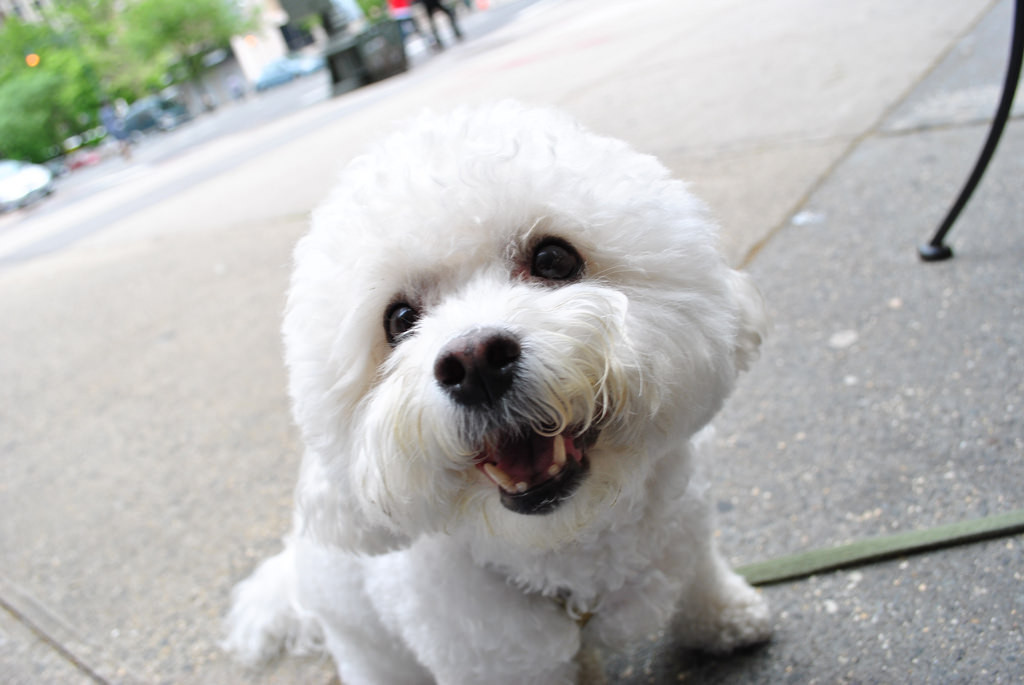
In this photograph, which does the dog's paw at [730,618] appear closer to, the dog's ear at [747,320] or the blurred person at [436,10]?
the dog's ear at [747,320]

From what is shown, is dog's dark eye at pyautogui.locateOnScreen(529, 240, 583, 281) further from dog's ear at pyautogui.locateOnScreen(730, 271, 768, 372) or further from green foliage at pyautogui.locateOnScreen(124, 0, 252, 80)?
green foliage at pyautogui.locateOnScreen(124, 0, 252, 80)

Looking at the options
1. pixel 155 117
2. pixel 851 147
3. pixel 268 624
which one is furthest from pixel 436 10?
pixel 155 117

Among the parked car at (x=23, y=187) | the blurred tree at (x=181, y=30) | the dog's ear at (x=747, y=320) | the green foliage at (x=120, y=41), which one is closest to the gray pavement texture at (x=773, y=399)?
the dog's ear at (x=747, y=320)

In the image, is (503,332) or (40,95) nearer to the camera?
(503,332)

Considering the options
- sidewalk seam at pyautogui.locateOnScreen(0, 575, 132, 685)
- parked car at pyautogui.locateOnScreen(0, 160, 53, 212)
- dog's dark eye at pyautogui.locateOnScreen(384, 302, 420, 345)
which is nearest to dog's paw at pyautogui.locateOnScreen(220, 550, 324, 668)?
sidewalk seam at pyautogui.locateOnScreen(0, 575, 132, 685)

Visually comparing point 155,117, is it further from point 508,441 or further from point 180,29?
point 508,441

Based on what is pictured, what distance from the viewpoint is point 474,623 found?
5.57ft

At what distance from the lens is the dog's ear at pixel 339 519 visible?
5.46 feet

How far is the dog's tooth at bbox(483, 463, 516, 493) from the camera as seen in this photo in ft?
4.91

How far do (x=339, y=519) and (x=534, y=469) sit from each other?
472 millimetres

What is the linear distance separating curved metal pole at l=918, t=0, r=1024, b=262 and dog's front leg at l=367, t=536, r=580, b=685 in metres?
2.47

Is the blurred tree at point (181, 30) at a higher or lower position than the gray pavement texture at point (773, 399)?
lower

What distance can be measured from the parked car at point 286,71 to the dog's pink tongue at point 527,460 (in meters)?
40.4

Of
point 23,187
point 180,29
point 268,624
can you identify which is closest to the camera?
point 268,624
